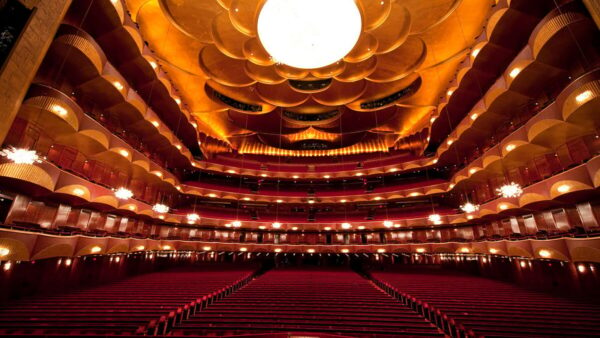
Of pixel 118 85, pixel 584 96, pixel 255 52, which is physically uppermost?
pixel 255 52

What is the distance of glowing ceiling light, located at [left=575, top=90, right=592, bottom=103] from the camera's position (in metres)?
7.00

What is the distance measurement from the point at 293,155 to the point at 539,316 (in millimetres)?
24080

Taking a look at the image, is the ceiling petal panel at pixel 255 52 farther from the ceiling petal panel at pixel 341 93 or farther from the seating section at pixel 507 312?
the seating section at pixel 507 312

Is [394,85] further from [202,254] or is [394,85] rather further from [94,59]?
[202,254]

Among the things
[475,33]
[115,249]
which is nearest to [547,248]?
[475,33]

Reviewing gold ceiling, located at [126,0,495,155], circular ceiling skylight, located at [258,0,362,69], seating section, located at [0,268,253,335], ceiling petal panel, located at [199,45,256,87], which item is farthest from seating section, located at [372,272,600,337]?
ceiling petal panel, located at [199,45,256,87]

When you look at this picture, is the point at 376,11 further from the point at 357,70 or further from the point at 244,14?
the point at 244,14

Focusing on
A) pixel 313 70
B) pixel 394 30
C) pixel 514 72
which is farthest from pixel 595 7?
pixel 313 70

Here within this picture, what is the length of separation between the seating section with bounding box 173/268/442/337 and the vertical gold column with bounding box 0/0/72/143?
613cm

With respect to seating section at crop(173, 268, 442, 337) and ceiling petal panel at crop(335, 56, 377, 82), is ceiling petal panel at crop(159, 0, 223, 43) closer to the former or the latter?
ceiling petal panel at crop(335, 56, 377, 82)

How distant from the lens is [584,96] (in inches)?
281

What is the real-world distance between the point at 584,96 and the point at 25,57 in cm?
1481

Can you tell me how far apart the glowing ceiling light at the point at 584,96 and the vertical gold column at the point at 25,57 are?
14.6 m

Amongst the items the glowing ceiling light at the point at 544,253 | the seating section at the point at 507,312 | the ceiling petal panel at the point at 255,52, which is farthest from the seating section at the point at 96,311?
the glowing ceiling light at the point at 544,253
